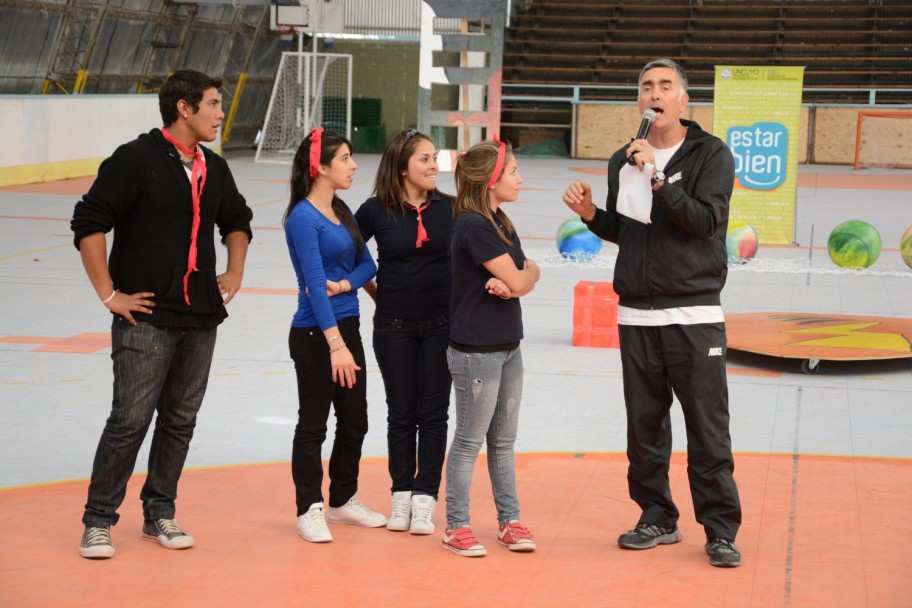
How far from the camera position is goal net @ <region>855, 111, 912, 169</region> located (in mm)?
27734

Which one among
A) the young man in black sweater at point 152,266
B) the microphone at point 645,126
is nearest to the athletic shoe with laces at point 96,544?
the young man in black sweater at point 152,266

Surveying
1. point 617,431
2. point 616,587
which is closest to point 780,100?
point 617,431

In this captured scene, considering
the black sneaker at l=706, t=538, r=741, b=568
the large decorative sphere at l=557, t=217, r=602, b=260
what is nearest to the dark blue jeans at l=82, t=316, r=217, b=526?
the black sneaker at l=706, t=538, r=741, b=568

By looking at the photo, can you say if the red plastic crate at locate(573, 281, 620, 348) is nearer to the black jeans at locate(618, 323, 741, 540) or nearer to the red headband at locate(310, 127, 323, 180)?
the black jeans at locate(618, 323, 741, 540)

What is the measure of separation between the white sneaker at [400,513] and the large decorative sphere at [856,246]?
27.5 ft

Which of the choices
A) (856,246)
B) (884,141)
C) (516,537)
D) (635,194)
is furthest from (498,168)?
(884,141)

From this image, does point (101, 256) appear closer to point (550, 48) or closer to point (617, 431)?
point (617, 431)

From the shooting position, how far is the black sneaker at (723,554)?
439cm

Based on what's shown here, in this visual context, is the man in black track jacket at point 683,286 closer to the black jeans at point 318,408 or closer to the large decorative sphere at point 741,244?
the black jeans at point 318,408

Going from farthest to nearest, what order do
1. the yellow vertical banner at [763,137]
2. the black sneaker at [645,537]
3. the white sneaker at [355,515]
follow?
1. the yellow vertical banner at [763,137]
2. the white sneaker at [355,515]
3. the black sneaker at [645,537]

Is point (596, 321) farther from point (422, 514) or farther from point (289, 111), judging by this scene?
point (289, 111)

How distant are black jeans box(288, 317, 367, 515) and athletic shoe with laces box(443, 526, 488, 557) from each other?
544 millimetres

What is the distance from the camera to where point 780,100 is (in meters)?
14.3

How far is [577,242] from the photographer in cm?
1253
